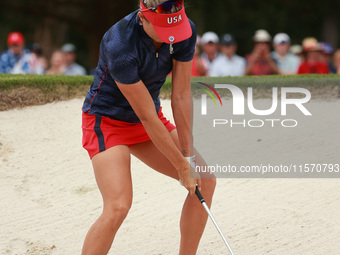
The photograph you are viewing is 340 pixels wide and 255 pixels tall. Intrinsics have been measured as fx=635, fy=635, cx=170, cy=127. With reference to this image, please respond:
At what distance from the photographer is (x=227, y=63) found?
9578 millimetres

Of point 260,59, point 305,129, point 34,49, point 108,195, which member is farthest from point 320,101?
point 34,49

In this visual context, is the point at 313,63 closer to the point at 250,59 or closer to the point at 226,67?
the point at 250,59

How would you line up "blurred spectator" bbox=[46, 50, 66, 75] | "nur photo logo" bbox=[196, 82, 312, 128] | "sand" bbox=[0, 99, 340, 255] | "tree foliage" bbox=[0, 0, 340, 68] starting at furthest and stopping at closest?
"tree foliage" bbox=[0, 0, 340, 68], "blurred spectator" bbox=[46, 50, 66, 75], "nur photo logo" bbox=[196, 82, 312, 128], "sand" bbox=[0, 99, 340, 255]

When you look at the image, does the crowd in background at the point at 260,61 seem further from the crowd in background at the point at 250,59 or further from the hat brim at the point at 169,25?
the hat brim at the point at 169,25

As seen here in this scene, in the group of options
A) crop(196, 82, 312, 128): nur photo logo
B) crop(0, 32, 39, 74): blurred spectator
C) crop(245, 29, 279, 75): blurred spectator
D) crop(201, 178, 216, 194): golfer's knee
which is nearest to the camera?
crop(201, 178, 216, 194): golfer's knee

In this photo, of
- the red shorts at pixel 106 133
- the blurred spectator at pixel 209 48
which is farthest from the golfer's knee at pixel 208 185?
the blurred spectator at pixel 209 48

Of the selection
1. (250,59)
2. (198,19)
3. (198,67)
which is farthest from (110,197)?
(198,19)

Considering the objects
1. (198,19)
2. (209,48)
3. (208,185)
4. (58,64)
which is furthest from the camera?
(198,19)

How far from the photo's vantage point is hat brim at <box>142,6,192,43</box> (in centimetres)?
348

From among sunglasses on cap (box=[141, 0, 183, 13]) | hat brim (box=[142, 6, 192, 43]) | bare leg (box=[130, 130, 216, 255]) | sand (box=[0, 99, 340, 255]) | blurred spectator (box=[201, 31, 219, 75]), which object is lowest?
sand (box=[0, 99, 340, 255])

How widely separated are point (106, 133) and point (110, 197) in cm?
42

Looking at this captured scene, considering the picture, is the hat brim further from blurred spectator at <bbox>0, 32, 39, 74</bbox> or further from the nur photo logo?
blurred spectator at <bbox>0, 32, 39, 74</bbox>

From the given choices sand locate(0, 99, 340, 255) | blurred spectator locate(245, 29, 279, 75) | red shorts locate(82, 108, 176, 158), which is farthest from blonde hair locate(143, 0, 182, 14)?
blurred spectator locate(245, 29, 279, 75)

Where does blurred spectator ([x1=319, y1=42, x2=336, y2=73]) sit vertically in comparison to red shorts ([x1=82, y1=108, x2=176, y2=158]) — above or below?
below
